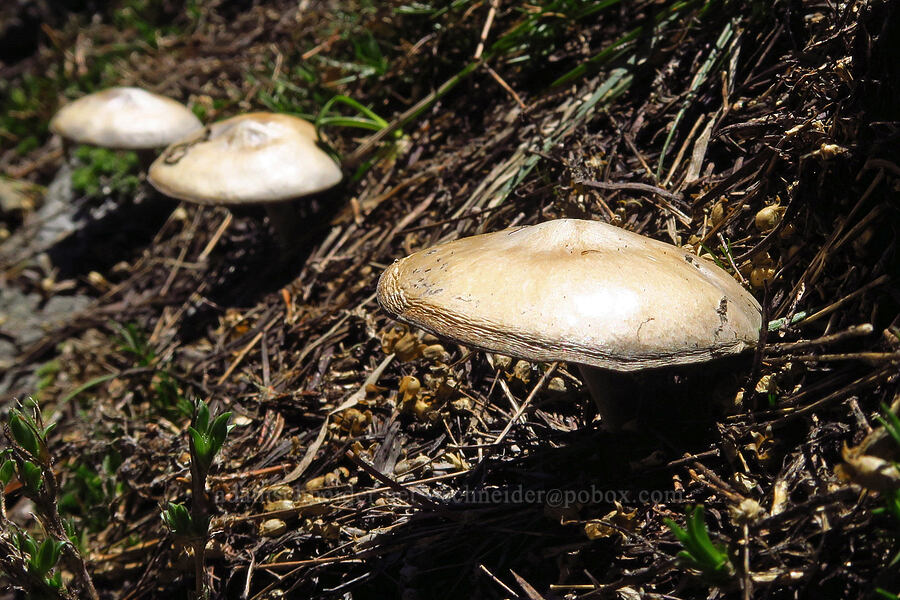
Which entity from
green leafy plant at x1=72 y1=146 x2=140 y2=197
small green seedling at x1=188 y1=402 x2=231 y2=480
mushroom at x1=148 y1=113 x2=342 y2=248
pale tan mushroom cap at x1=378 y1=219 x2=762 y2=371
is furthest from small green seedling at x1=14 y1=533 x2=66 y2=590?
green leafy plant at x1=72 y1=146 x2=140 y2=197

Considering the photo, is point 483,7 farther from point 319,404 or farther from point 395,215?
point 319,404

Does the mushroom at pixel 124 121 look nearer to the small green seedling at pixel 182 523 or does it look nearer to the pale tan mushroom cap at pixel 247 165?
the pale tan mushroom cap at pixel 247 165

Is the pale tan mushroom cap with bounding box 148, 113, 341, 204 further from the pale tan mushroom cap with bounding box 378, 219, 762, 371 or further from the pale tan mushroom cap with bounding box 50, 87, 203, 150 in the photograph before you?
the pale tan mushroom cap with bounding box 378, 219, 762, 371

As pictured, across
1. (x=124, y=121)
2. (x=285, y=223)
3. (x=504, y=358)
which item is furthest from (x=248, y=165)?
(x=504, y=358)

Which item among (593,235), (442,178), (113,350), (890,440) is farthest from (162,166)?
(890,440)

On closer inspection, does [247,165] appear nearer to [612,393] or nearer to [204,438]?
[204,438]
